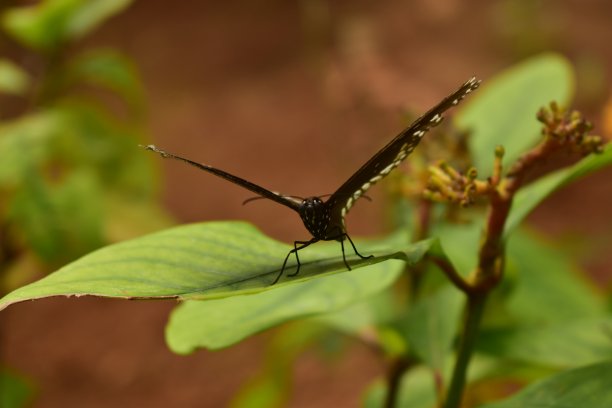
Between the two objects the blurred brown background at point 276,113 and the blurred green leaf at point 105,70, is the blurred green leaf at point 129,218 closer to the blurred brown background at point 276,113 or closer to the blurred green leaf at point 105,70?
the blurred green leaf at point 105,70

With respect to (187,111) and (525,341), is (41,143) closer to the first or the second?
(525,341)

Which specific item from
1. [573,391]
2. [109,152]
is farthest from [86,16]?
[573,391]

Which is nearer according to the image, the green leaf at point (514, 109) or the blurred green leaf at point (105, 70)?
the green leaf at point (514, 109)

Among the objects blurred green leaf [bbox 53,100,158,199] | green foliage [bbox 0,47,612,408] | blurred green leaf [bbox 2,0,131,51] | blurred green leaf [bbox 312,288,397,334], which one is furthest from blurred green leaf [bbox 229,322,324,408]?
blurred green leaf [bbox 2,0,131,51]

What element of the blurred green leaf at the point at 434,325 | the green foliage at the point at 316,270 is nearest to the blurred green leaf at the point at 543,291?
the green foliage at the point at 316,270

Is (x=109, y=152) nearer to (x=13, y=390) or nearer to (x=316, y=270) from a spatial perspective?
(x=13, y=390)

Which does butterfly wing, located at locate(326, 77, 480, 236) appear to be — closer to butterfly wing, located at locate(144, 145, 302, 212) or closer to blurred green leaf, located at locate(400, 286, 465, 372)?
butterfly wing, located at locate(144, 145, 302, 212)
